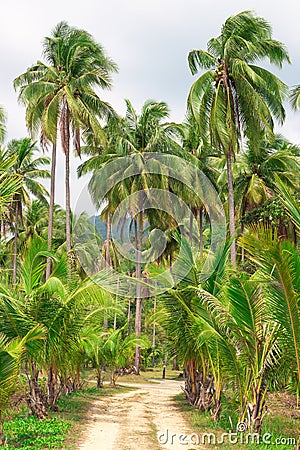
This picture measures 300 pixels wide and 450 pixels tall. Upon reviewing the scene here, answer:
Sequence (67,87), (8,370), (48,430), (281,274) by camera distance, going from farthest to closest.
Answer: (67,87) < (48,430) < (8,370) < (281,274)

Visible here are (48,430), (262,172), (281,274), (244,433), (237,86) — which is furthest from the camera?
(262,172)

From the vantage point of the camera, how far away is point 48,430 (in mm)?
9016

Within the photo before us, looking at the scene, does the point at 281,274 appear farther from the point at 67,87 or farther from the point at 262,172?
the point at 262,172

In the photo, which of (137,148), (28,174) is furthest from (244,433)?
(28,174)

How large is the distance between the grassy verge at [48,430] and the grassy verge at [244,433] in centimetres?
210

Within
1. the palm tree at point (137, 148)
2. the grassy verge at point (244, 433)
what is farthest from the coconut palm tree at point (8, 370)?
the palm tree at point (137, 148)

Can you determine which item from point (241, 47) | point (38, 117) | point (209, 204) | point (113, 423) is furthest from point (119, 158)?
point (113, 423)

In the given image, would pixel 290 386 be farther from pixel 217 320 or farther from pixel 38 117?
pixel 38 117

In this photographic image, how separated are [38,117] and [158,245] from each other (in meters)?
14.2

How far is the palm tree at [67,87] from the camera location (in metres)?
21.7

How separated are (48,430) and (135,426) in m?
2.21

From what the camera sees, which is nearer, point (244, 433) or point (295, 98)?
point (244, 433)

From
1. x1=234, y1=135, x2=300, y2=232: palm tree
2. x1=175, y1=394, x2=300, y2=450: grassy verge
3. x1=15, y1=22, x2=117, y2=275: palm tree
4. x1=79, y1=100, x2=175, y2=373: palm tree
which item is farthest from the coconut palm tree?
x1=234, y1=135, x2=300, y2=232: palm tree

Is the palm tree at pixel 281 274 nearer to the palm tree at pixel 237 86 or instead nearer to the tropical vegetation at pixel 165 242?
the tropical vegetation at pixel 165 242
